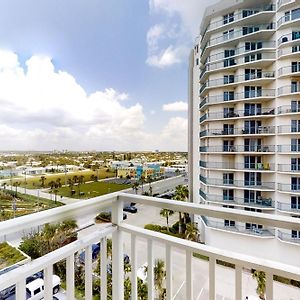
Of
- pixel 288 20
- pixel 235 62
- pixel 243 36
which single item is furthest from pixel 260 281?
pixel 288 20

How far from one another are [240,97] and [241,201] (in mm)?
→ 875

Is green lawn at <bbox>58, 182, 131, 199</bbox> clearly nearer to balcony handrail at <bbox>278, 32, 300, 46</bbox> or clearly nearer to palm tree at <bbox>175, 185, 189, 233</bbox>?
palm tree at <bbox>175, 185, 189, 233</bbox>

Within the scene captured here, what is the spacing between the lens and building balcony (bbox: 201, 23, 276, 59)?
2.04m

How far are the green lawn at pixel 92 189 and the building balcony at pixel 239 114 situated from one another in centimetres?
96

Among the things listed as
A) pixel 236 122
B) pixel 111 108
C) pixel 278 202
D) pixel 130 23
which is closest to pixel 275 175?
pixel 278 202

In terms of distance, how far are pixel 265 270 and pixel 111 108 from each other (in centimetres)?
147

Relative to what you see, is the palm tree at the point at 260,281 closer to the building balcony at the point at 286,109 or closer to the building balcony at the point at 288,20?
the building balcony at the point at 286,109

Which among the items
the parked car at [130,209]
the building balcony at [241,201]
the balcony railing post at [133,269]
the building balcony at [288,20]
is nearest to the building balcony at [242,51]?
the building balcony at [288,20]

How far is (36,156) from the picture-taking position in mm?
1423

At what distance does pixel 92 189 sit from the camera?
1.43 metres

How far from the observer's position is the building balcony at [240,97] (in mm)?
2018

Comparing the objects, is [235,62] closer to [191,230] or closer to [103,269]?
[191,230]

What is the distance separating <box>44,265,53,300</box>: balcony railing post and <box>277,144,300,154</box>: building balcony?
5.43 ft

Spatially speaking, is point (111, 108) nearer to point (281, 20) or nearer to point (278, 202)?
point (278, 202)
